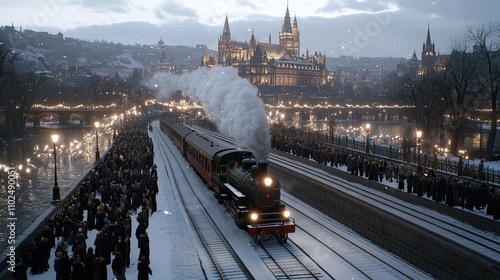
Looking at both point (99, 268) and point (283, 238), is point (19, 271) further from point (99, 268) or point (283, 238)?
point (283, 238)

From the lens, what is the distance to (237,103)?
32.9m

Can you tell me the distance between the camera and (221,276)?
581 inches

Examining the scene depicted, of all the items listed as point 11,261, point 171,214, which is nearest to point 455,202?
point 171,214

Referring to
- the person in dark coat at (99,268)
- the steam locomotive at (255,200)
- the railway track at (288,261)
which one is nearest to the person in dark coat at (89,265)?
the person in dark coat at (99,268)

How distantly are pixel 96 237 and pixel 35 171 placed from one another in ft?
114

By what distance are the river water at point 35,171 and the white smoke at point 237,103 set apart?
1254 cm

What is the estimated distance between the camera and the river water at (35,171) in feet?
93.9

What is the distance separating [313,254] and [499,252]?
20.9 feet

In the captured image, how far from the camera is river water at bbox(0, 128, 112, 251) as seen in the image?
93.9 feet

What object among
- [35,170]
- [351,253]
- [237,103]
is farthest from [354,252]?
[35,170]

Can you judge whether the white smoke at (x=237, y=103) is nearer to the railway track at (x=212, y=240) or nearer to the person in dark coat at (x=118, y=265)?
the railway track at (x=212, y=240)

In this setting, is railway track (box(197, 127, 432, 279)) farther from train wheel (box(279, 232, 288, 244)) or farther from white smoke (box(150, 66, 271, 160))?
white smoke (box(150, 66, 271, 160))

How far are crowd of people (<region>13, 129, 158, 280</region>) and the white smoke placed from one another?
6.04 meters

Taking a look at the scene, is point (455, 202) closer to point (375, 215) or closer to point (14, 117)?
point (375, 215)
